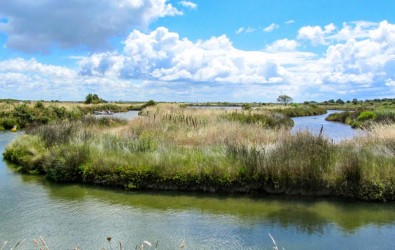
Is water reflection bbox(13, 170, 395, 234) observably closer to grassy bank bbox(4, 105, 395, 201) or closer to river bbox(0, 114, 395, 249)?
river bbox(0, 114, 395, 249)

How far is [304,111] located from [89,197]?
205 ft

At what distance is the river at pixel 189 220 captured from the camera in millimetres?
8766

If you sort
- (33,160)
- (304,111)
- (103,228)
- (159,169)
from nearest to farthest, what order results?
(103,228)
(159,169)
(33,160)
(304,111)

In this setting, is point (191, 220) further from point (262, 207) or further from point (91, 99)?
point (91, 99)

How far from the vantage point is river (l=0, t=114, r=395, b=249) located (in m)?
8.77

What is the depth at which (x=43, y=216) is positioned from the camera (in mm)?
10781

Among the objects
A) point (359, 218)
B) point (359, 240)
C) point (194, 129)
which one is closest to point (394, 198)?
point (359, 218)

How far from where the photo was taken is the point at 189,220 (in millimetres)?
10305

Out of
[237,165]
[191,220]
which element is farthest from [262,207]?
[191,220]

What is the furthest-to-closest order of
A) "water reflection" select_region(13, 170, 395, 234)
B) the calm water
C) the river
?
the calm water → "water reflection" select_region(13, 170, 395, 234) → the river

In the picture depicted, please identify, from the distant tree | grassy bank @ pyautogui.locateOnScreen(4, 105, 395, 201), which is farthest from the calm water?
the distant tree

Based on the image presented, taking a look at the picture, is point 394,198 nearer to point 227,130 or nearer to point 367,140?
point 367,140

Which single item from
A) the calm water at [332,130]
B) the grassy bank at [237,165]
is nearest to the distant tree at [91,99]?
the calm water at [332,130]

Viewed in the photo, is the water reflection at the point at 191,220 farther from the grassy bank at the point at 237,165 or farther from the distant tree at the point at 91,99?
the distant tree at the point at 91,99
